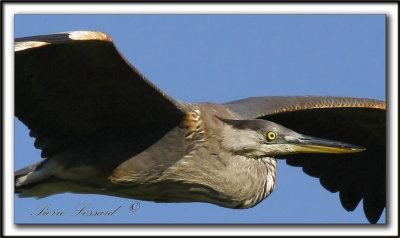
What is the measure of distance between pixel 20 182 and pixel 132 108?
1.26m

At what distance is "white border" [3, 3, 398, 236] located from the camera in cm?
948

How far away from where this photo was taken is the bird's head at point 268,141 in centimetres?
1069

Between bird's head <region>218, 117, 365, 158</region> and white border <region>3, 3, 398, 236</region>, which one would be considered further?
bird's head <region>218, 117, 365, 158</region>

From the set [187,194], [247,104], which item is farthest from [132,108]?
[247,104]

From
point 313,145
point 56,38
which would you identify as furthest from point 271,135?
point 56,38

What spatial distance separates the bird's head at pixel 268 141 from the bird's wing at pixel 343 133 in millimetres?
922

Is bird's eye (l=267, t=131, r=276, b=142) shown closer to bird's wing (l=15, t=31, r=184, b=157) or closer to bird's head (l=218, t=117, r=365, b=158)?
bird's head (l=218, t=117, r=365, b=158)

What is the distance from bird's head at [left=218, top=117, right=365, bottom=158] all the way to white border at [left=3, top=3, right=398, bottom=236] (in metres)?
0.80

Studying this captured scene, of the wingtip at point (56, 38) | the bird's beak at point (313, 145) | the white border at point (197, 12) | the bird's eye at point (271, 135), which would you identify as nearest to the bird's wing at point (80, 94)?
the wingtip at point (56, 38)

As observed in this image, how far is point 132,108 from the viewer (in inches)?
420

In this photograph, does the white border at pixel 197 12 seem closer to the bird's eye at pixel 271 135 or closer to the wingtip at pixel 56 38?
the wingtip at pixel 56 38

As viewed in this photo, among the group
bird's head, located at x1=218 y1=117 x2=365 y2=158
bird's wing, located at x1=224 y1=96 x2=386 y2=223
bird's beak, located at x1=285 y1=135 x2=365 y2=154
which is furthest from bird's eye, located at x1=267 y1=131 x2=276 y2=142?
bird's wing, located at x1=224 y1=96 x2=386 y2=223

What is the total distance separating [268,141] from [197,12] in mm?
1363

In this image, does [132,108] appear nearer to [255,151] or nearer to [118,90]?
[118,90]
